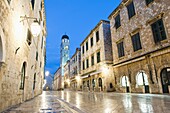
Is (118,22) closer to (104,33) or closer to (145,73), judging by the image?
(104,33)

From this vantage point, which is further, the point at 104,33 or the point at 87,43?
the point at 87,43

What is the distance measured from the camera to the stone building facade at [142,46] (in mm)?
9812

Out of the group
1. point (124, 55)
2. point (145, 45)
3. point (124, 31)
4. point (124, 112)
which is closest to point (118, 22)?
point (124, 31)

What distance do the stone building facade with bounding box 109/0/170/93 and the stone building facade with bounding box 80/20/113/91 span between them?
172 cm

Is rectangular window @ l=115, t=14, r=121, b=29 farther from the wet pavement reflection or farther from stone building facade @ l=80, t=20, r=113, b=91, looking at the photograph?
the wet pavement reflection

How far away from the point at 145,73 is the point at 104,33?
932cm

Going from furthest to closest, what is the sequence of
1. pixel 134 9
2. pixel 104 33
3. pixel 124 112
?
pixel 104 33, pixel 134 9, pixel 124 112

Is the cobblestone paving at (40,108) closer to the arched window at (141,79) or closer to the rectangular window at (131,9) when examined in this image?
the arched window at (141,79)

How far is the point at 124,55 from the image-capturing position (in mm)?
14312

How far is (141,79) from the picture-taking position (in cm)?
1188

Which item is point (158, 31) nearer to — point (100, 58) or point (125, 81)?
point (125, 81)

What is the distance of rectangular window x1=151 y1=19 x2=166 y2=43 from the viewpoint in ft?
32.9

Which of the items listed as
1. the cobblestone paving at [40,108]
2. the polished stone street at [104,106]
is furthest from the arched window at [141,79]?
the cobblestone paving at [40,108]

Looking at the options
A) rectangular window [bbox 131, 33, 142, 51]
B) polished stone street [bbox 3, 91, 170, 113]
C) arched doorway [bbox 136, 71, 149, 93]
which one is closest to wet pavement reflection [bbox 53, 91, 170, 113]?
polished stone street [bbox 3, 91, 170, 113]
